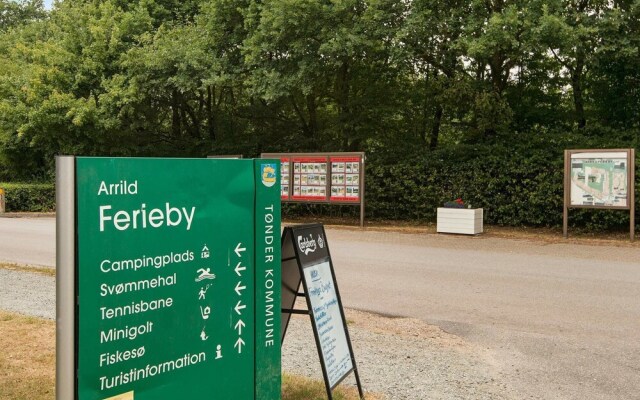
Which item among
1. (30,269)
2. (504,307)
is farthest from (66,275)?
(30,269)

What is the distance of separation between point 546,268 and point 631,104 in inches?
386

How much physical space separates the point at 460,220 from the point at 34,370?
12861 millimetres

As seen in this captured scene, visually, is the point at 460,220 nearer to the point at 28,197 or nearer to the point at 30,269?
the point at 30,269

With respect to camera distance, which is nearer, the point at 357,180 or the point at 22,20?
Result: the point at 357,180

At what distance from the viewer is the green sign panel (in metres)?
2.57

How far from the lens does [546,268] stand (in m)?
10.9

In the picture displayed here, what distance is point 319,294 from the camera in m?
4.11

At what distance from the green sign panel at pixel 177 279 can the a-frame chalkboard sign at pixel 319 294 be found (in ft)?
1.57

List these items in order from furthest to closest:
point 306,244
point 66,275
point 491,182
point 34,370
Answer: point 491,182
point 34,370
point 306,244
point 66,275

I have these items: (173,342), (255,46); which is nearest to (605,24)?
(255,46)

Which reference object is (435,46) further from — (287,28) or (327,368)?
(327,368)

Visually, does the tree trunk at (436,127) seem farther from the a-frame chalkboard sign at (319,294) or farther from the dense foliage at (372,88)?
the a-frame chalkboard sign at (319,294)

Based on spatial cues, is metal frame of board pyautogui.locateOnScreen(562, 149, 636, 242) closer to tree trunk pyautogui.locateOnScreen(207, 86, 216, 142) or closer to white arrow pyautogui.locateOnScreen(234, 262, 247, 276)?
white arrow pyautogui.locateOnScreen(234, 262, 247, 276)

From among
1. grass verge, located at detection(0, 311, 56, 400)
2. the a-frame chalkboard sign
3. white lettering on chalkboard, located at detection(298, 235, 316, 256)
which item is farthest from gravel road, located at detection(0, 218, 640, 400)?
grass verge, located at detection(0, 311, 56, 400)
